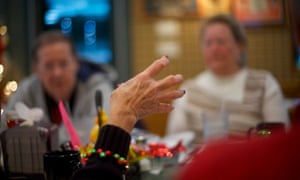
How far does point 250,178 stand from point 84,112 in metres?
1.66

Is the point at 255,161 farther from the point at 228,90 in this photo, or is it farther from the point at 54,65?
the point at 228,90

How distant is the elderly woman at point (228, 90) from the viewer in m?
2.38

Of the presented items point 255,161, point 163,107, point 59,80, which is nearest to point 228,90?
point 59,80

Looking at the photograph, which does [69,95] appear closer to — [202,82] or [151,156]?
[202,82]

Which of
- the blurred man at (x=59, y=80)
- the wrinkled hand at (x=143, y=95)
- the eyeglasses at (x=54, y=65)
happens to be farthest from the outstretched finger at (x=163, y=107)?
the eyeglasses at (x=54, y=65)

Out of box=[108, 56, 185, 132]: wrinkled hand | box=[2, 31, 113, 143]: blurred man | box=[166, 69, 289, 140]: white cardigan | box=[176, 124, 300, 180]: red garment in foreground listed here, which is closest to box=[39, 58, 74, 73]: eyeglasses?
box=[2, 31, 113, 143]: blurred man

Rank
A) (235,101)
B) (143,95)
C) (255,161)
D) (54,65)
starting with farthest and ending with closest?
1. (235,101)
2. (54,65)
3. (143,95)
4. (255,161)

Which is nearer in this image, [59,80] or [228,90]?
[59,80]

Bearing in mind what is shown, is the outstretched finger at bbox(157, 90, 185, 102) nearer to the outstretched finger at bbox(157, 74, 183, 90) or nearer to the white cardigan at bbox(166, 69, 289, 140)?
the outstretched finger at bbox(157, 74, 183, 90)

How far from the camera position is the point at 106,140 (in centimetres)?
102

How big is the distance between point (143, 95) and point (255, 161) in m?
0.58

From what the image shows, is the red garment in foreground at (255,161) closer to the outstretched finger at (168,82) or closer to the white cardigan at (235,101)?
the outstretched finger at (168,82)

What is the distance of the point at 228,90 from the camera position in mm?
2562

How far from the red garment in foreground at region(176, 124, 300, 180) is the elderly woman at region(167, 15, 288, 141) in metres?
1.67
